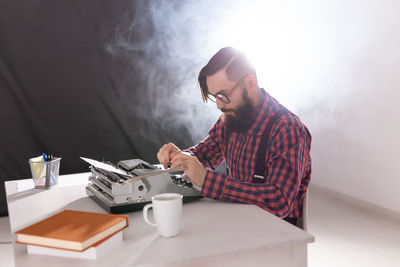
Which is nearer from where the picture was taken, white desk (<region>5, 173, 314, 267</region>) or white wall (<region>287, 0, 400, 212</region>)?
white desk (<region>5, 173, 314, 267</region>)

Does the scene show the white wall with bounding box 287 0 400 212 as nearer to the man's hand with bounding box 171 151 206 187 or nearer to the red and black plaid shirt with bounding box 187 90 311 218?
the red and black plaid shirt with bounding box 187 90 311 218

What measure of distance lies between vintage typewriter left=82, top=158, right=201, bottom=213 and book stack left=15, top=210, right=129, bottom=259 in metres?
0.19

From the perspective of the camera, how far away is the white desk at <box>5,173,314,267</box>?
0.94 meters

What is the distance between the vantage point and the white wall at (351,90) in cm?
307

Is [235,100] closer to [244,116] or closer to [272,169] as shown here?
[244,116]

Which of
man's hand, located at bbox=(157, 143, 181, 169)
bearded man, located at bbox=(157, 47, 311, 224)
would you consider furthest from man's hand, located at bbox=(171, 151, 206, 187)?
man's hand, located at bbox=(157, 143, 181, 169)

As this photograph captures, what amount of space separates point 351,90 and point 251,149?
2.10 metres

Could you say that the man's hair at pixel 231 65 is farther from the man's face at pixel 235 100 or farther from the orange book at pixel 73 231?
the orange book at pixel 73 231

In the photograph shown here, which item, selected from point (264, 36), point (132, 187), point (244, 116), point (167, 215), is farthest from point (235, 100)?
point (264, 36)

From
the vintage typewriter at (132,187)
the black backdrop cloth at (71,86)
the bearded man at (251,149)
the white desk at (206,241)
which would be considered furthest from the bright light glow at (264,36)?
the white desk at (206,241)

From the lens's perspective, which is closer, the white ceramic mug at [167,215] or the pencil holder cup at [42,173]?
the white ceramic mug at [167,215]

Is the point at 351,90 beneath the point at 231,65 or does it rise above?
beneath

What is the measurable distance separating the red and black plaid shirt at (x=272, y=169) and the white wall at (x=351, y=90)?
1.85 meters

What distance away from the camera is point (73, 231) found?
38.7 inches
